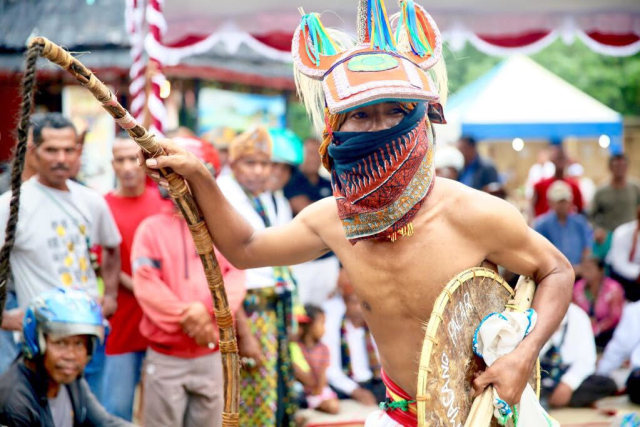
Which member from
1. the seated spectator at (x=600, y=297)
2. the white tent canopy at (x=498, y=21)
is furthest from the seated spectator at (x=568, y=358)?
the white tent canopy at (x=498, y=21)

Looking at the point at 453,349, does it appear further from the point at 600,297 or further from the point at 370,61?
the point at 600,297

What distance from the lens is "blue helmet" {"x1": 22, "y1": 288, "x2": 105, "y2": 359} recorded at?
13.2 feet

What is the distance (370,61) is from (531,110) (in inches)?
439

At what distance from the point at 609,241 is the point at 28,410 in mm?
8540

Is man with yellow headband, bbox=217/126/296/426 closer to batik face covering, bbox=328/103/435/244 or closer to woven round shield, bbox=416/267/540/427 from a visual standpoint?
batik face covering, bbox=328/103/435/244

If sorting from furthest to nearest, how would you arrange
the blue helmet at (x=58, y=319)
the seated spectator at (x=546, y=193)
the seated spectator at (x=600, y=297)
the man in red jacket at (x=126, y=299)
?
1. the seated spectator at (x=546, y=193)
2. the seated spectator at (x=600, y=297)
3. the man in red jacket at (x=126, y=299)
4. the blue helmet at (x=58, y=319)

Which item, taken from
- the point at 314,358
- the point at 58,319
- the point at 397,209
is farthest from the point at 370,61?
the point at 314,358

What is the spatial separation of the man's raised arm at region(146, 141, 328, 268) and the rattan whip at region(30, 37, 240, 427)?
0.13ft

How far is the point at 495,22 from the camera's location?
9.24 meters

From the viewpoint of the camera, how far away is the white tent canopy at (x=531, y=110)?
13.4m

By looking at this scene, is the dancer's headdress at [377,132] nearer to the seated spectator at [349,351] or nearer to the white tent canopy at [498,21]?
the seated spectator at [349,351]

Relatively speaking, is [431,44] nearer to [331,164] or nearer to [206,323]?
[331,164]

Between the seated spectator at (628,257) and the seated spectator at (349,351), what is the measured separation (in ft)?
10.6

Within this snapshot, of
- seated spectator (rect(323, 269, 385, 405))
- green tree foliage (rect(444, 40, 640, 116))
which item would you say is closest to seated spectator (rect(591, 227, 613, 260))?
seated spectator (rect(323, 269, 385, 405))
